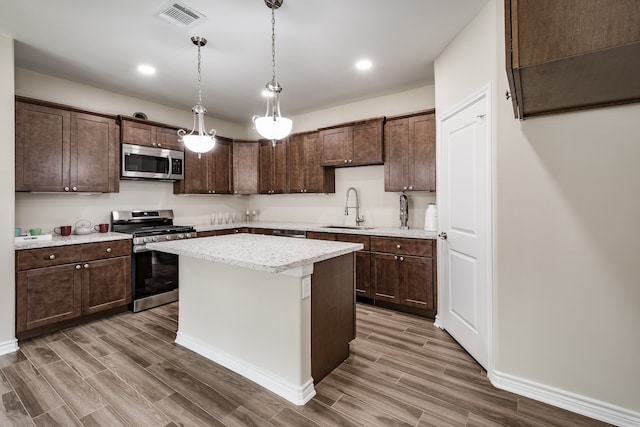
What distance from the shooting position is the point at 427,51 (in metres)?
2.91

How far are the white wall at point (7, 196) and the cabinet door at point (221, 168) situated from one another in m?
2.32

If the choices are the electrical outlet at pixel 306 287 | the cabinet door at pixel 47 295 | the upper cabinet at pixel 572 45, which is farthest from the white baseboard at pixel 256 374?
the upper cabinet at pixel 572 45

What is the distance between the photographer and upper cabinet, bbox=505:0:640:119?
1.09m

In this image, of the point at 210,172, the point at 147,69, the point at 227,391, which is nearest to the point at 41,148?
the point at 147,69

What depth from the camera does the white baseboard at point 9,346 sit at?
100 inches

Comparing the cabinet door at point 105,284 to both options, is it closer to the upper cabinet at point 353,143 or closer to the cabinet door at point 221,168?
the cabinet door at point 221,168

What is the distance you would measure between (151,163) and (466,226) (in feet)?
12.5

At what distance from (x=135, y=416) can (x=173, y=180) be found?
3.24 meters

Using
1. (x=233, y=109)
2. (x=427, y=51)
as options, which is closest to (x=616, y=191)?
(x=427, y=51)

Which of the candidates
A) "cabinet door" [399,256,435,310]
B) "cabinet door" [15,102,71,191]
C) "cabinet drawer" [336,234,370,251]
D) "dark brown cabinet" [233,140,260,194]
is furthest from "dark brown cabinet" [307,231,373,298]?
"cabinet door" [15,102,71,191]

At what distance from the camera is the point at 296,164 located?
4.68m

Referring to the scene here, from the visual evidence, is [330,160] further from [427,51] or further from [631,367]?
[631,367]

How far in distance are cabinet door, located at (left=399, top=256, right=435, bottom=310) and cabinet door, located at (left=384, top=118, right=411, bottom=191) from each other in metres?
0.91

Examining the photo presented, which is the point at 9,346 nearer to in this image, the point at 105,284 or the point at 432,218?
the point at 105,284
